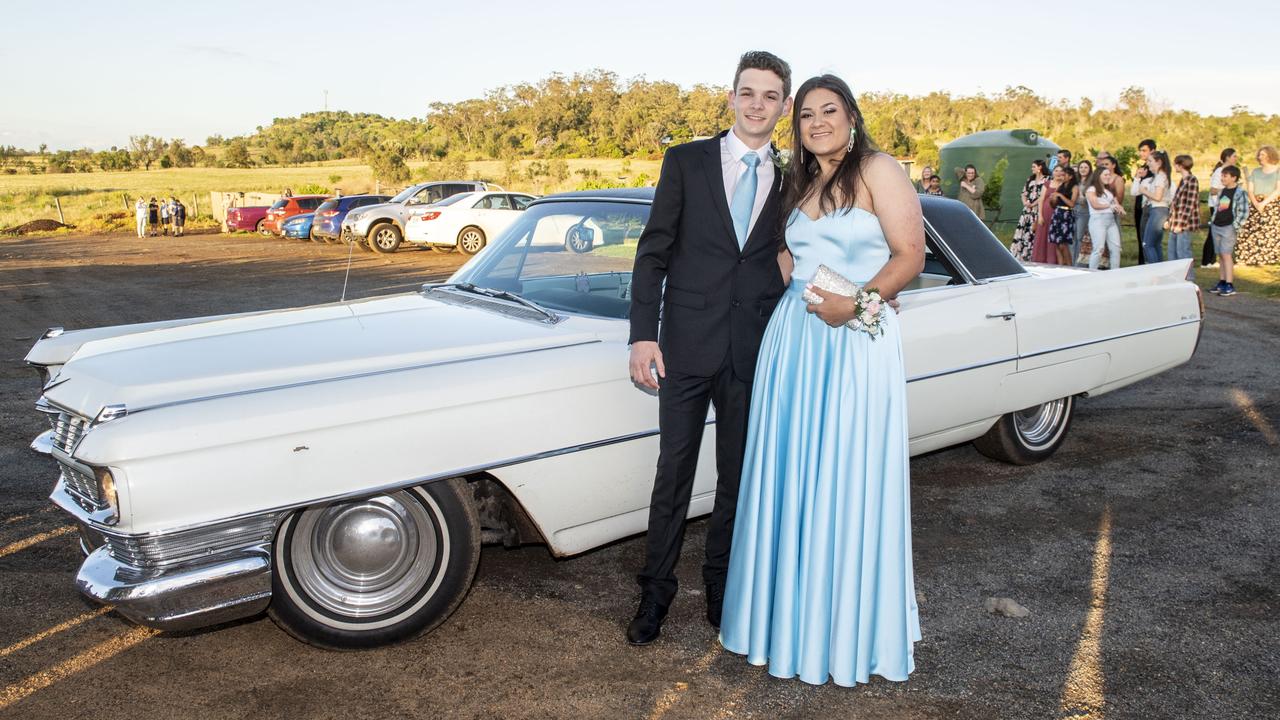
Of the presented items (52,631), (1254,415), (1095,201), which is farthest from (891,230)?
(1095,201)

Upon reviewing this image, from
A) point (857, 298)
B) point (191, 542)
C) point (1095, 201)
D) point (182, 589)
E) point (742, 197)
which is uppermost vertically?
point (742, 197)

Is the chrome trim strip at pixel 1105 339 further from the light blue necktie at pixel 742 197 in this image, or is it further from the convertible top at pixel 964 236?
the light blue necktie at pixel 742 197

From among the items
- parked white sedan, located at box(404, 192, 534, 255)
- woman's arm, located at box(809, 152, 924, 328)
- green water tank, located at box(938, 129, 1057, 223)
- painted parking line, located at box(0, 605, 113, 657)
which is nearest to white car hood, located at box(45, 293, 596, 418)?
painted parking line, located at box(0, 605, 113, 657)

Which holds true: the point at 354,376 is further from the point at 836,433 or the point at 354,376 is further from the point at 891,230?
the point at 891,230

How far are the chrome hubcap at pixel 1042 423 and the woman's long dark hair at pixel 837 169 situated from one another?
2767mm

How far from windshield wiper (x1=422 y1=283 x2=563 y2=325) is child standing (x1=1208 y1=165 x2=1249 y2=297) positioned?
1026cm

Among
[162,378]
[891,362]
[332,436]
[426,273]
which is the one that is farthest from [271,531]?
[426,273]

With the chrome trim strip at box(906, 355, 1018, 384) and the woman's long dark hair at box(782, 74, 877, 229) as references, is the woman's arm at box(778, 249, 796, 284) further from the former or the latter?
the chrome trim strip at box(906, 355, 1018, 384)

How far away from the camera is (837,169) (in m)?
2.98

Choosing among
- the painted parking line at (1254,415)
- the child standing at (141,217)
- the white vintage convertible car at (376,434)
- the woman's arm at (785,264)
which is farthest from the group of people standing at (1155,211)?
the child standing at (141,217)

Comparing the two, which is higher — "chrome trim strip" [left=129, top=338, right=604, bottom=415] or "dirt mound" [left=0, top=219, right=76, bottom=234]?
"chrome trim strip" [left=129, top=338, right=604, bottom=415]

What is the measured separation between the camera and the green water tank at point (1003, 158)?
21938 mm

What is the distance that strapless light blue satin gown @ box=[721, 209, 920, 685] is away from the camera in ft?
9.68

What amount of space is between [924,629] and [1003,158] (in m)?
20.8
